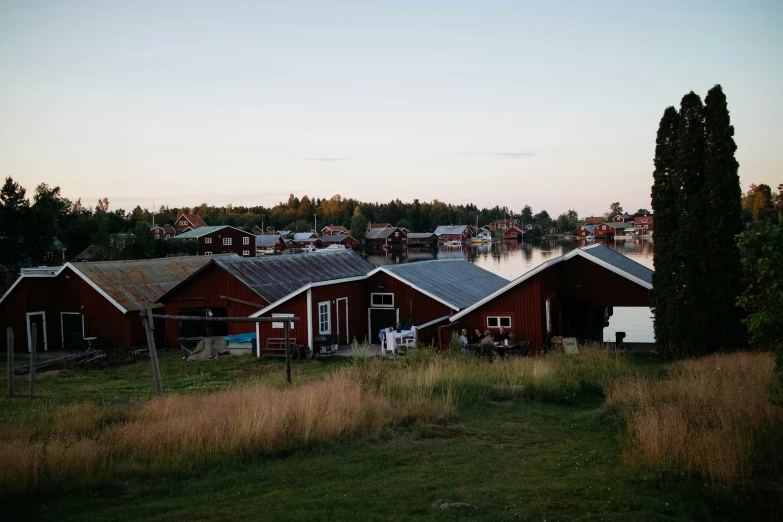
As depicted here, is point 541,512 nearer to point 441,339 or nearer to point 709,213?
point 709,213

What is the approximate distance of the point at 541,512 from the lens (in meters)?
6.86

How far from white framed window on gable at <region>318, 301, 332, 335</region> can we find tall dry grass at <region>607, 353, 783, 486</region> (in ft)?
48.1

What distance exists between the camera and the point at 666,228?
19.5 m

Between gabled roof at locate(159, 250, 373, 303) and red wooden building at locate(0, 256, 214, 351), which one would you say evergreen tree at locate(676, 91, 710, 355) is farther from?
red wooden building at locate(0, 256, 214, 351)

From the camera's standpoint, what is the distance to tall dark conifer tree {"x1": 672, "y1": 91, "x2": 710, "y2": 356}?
1850 cm

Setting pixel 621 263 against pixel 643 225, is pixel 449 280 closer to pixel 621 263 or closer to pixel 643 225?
pixel 621 263

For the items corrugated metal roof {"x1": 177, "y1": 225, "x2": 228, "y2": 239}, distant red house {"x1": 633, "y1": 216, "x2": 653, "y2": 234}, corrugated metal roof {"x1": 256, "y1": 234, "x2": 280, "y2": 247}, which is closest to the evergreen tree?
corrugated metal roof {"x1": 177, "y1": 225, "x2": 228, "y2": 239}

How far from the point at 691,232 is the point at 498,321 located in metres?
7.18

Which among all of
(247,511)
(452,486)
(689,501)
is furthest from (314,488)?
(689,501)

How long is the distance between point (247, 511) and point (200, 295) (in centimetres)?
2186

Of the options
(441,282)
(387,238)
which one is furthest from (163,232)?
(441,282)

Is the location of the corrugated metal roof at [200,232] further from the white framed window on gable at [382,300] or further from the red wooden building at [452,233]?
the red wooden building at [452,233]

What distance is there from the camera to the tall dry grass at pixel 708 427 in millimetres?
7762

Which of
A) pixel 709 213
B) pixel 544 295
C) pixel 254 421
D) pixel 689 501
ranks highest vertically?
pixel 709 213
